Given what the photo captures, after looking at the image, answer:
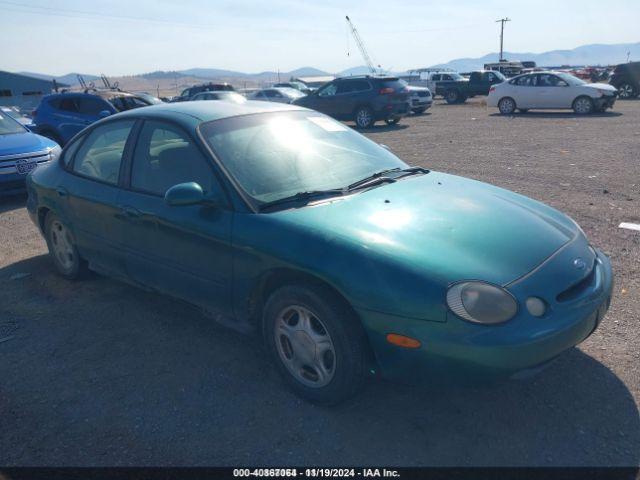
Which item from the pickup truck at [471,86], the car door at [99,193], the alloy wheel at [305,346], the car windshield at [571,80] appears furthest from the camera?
the pickup truck at [471,86]

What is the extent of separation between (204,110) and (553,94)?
59.4 feet

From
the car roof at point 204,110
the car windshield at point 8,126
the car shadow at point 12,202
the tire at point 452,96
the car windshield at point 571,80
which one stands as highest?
the car windshield at point 571,80

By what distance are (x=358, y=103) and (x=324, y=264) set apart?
15276mm

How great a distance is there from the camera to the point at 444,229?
2.99m

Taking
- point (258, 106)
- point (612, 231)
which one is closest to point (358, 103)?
point (612, 231)

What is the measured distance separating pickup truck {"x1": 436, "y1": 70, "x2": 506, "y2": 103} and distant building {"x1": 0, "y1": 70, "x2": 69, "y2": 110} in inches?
1003

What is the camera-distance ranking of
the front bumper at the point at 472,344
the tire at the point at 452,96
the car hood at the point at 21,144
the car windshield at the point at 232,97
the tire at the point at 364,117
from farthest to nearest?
the tire at the point at 452,96
the tire at the point at 364,117
the car hood at the point at 21,144
the car windshield at the point at 232,97
the front bumper at the point at 472,344

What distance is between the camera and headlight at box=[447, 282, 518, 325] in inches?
101

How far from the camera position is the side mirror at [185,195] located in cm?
325

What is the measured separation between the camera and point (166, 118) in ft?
12.8

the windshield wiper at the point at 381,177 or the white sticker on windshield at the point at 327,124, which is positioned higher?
the white sticker on windshield at the point at 327,124

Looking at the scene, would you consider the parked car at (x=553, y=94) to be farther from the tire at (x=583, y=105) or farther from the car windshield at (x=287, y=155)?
the car windshield at (x=287, y=155)

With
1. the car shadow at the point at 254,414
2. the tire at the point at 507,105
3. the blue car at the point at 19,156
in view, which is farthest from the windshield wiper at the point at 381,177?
the tire at the point at 507,105

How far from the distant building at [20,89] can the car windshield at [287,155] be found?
35.6 meters
